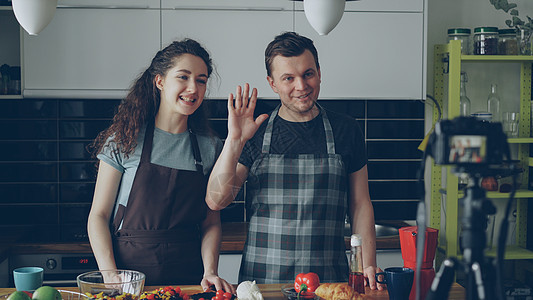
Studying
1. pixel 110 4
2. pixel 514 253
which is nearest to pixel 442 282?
pixel 110 4

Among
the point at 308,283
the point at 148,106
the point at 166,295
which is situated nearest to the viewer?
the point at 166,295

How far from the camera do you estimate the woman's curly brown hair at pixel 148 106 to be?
1918 millimetres

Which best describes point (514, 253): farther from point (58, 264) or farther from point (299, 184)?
point (58, 264)

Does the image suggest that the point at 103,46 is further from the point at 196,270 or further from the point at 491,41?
the point at 491,41

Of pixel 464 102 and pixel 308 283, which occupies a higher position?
pixel 464 102

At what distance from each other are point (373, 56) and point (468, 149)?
2.12 meters

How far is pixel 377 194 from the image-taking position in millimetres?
3182

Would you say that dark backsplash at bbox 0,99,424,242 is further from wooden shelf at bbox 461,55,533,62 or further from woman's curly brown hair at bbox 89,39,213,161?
woman's curly brown hair at bbox 89,39,213,161

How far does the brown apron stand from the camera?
6.20 feet

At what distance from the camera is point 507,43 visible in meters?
2.95

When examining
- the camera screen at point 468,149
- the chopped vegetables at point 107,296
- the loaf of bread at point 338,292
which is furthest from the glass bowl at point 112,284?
the camera screen at point 468,149

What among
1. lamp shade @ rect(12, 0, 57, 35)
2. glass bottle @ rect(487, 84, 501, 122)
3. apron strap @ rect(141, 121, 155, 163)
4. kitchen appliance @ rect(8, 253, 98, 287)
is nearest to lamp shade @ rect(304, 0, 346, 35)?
lamp shade @ rect(12, 0, 57, 35)

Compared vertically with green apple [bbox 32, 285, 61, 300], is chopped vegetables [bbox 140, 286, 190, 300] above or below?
below

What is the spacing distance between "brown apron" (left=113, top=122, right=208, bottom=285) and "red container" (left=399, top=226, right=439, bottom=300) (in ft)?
2.34
